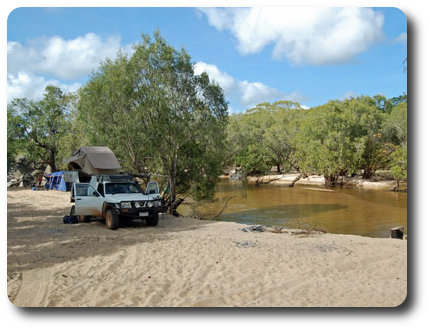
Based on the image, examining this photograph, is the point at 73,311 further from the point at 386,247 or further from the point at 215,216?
the point at 215,216

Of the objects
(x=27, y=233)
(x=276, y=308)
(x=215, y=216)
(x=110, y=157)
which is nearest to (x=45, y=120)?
(x=110, y=157)

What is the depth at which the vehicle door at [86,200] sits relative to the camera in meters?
12.6

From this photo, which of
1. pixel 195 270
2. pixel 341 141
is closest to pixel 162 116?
pixel 195 270

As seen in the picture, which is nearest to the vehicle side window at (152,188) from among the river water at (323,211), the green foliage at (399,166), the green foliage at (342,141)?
the river water at (323,211)

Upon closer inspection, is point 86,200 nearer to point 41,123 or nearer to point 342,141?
point 41,123

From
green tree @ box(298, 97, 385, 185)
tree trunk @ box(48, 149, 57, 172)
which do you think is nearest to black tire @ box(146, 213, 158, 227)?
tree trunk @ box(48, 149, 57, 172)

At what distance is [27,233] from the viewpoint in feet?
35.5

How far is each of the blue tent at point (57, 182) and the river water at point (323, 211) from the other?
36.5 ft

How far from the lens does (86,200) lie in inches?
504

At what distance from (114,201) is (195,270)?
5.50m

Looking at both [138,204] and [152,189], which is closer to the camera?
[138,204]

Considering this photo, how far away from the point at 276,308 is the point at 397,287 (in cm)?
249

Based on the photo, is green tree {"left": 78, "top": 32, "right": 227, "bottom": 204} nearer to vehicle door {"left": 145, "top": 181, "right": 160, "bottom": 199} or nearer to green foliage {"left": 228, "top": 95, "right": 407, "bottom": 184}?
vehicle door {"left": 145, "top": 181, "right": 160, "bottom": 199}

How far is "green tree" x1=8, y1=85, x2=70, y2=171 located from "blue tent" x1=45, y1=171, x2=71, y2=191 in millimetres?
4567
